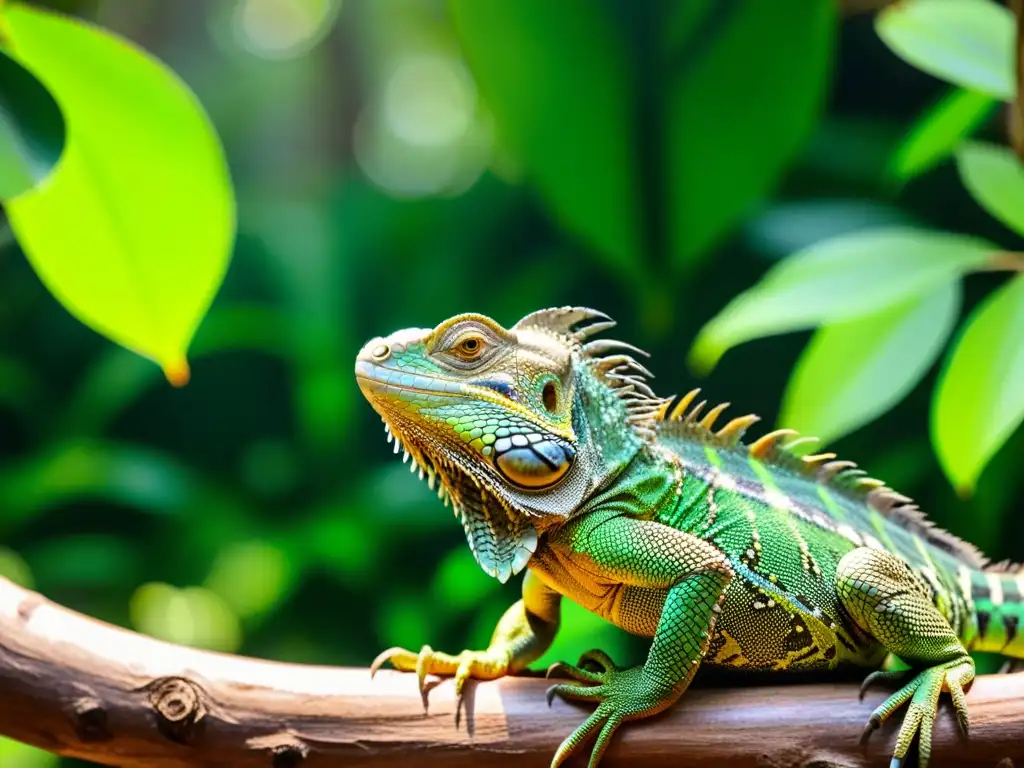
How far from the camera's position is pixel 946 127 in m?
3.44

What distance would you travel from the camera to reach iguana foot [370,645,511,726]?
2078 millimetres

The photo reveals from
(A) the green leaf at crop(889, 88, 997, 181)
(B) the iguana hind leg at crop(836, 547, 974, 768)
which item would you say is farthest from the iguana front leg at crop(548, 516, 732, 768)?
(A) the green leaf at crop(889, 88, 997, 181)

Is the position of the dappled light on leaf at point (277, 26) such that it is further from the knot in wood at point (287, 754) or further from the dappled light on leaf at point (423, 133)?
the knot in wood at point (287, 754)

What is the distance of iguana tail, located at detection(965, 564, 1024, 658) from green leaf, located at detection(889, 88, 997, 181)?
1810 mm

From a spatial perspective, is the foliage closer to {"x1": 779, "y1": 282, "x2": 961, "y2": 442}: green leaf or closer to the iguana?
{"x1": 779, "y1": 282, "x2": 961, "y2": 442}: green leaf

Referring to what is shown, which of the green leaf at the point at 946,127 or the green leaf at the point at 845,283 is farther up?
the green leaf at the point at 946,127

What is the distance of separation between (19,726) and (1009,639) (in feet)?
7.48

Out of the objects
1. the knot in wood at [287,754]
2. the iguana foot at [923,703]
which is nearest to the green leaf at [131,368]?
the knot in wood at [287,754]

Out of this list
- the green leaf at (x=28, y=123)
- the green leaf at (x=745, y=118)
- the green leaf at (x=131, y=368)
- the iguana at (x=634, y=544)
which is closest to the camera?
the iguana at (x=634, y=544)

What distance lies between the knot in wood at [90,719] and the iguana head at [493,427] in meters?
0.84

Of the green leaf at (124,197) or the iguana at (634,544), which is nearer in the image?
the iguana at (634,544)

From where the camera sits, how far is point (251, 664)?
82.3 inches

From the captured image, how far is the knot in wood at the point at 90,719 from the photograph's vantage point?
1928mm

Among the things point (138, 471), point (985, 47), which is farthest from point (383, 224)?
point (985, 47)
